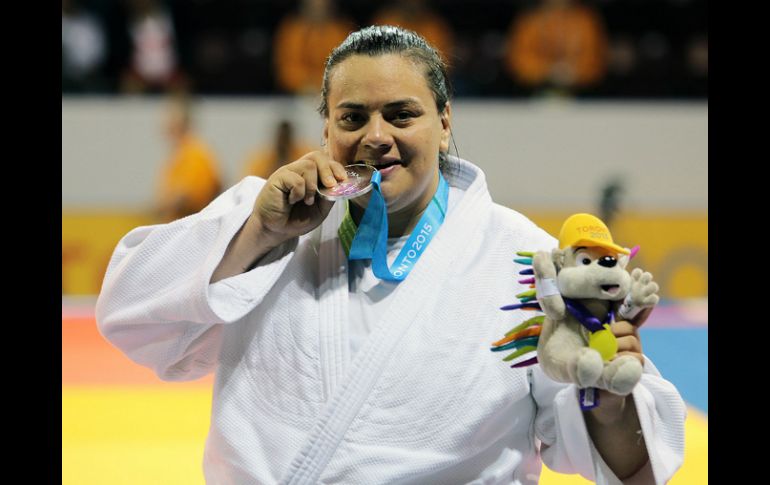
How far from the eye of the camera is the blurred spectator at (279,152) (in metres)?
7.18

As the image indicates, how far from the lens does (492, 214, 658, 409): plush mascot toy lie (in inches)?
70.1

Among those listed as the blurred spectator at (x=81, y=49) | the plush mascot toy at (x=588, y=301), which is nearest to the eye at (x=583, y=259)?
the plush mascot toy at (x=588, y=301)

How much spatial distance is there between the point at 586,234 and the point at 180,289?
99 cm

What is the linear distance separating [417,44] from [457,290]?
0.63 m

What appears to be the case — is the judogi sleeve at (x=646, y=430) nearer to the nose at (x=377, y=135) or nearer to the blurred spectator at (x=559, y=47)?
the nose at (x=377, y=135)

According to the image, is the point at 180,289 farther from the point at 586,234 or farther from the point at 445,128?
the point at 586,234

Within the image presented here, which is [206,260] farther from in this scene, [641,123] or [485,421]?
[641,123]

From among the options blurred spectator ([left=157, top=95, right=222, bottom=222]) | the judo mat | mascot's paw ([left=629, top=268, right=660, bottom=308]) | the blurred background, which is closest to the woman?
mascot's paw ([left=629, top=268, right=660, bottom=308])

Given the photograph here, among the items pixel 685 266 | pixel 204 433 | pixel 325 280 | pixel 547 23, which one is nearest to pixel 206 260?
pixel 325 280

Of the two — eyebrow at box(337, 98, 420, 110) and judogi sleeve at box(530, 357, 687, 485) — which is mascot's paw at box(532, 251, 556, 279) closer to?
judogi sleeve at box(530, 357, 687, 485)

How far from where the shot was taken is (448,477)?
2.23m

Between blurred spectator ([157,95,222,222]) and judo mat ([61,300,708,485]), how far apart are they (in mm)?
1553

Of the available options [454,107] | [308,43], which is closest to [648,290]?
[454,107]

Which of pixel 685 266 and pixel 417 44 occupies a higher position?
pixel 417 44
